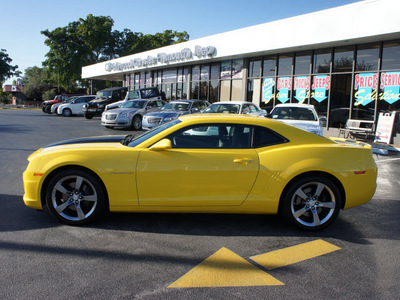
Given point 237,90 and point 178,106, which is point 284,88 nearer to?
point 237,90

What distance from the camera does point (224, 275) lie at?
3.25 metres

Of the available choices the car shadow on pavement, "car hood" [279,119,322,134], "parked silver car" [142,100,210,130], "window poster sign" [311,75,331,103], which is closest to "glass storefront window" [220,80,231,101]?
"parked silver car" [142,100,210,130]

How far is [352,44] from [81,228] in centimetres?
1570

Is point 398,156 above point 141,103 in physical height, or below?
below

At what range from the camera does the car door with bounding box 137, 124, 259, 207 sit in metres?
4.21

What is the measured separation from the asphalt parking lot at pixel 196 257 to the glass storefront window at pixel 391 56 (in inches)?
458

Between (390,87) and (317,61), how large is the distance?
13.2ft

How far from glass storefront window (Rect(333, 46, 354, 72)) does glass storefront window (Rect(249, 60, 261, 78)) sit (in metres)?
5.01

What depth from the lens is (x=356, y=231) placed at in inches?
177

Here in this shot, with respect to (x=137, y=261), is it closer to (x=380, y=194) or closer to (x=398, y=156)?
(x=380, y=194)

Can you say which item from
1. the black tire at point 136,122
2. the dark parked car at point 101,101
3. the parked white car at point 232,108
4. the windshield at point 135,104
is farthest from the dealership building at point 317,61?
the black tire at point 136,122

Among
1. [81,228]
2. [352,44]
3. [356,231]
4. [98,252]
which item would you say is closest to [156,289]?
[98,252]

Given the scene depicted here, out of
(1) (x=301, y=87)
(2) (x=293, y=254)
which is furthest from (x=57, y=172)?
(1) (x=301, y=87)

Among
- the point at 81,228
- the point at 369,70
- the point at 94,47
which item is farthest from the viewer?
the point at 94,47
